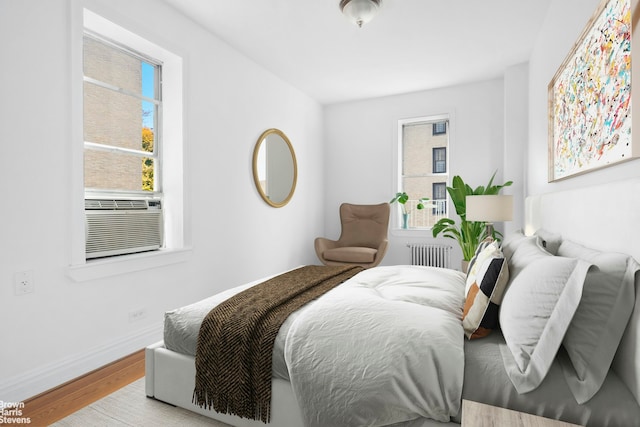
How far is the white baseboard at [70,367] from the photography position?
1.80 m

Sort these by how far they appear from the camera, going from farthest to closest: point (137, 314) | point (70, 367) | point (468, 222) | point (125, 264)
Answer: point (468, 222)
point (137, 314)
point (125, 264)
point (70, 367)

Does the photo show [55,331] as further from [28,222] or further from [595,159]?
[595,159]

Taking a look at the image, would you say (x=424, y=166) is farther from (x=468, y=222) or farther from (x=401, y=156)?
A: (x=468, y=222)

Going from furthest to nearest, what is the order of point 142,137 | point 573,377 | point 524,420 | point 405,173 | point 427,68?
1. point 405,173
2. point 427,68
3. point 142,137
4. point 573,377
5. point 524,420

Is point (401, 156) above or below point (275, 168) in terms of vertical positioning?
above

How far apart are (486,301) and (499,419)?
51 centimetres

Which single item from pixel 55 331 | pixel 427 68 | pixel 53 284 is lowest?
pixel 55 331

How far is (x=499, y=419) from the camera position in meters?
0.94

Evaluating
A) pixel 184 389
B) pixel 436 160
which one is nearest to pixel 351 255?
pixel 436 160

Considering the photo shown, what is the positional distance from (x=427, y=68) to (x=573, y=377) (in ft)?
11.7

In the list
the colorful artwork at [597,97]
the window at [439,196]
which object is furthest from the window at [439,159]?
the colorful artwork at [597,97]

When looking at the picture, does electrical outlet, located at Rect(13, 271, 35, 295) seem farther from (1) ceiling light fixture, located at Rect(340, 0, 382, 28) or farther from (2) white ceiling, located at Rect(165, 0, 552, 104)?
(1) ceiling light fixture, located at Rect(340, 0, 382, 28)

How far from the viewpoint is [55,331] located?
6.57ft

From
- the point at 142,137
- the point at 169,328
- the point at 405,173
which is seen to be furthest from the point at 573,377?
the point at 405,173
